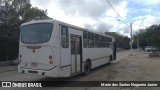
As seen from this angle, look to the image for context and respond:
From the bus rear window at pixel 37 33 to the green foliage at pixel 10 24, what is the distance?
46.3 feet

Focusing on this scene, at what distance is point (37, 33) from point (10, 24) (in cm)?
1565

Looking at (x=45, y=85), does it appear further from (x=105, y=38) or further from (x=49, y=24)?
(x=105, y=38)

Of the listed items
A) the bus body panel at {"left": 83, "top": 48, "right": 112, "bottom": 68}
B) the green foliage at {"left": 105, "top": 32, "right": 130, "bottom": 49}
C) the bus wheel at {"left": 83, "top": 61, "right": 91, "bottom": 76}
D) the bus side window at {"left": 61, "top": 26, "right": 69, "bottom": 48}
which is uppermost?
the green foliage at {"left": 105, "top": 32, "right": 130, "bottom": 49}

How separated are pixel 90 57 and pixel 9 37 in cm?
Result: 1250

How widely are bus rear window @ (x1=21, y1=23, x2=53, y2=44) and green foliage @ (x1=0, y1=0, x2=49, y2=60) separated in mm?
14117

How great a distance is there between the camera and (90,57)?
16281 millimetres

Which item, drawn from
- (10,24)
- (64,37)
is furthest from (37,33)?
(10,24)

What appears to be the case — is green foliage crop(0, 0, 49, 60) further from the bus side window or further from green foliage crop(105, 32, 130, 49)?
green foliage crop(105, 32, 130, 49)

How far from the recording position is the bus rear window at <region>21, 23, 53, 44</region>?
448 inches

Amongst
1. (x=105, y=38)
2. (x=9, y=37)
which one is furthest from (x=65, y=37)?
(x=9, y=37)

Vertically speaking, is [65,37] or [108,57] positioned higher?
[65,37]

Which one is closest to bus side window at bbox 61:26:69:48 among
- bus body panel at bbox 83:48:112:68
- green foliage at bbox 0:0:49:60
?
bus body panel at bbox 83:48:112:68

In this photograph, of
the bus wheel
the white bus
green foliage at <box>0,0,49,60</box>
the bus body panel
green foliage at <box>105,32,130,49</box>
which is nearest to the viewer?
the white bus

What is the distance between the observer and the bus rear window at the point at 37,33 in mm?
11375
